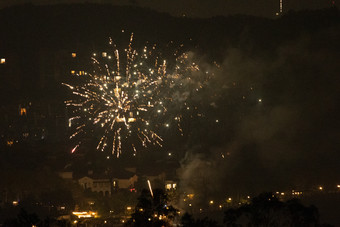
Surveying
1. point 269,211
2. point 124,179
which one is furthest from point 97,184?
point 269,211

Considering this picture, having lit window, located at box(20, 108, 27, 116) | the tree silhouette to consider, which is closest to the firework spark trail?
lit window, located at box(20, 108, 27, 116)

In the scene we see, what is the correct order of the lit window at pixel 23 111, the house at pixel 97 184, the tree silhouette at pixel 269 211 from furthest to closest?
1. the lit window at pixel 23 111
2. the house at pixel 97 184
3. the tree silhouette at pixel 269 211

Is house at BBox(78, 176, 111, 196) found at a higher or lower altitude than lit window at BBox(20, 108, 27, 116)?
lower

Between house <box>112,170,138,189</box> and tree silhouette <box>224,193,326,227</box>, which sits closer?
tree silhouette <box>224,193,326,227</box>

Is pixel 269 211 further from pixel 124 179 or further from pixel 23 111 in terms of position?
pixel 23 111

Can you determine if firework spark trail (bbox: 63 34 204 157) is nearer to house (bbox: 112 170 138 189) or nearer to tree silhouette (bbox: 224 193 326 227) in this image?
house (bbox: 112 170 138 189)

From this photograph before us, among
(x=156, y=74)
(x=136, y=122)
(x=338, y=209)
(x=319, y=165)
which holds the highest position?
(x=156, y=74)

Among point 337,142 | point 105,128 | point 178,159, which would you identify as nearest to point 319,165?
point 337,142

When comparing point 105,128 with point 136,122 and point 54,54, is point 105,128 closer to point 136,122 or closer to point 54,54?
point 136,122

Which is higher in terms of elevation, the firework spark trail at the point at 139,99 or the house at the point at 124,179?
the firework spark trail at the point at 139,99

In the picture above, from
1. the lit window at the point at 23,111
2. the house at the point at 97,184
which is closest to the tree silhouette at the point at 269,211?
the house at the point at 97,184

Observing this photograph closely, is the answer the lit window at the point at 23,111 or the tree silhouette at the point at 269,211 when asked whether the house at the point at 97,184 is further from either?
the tree silhouette at the point at 269,211
